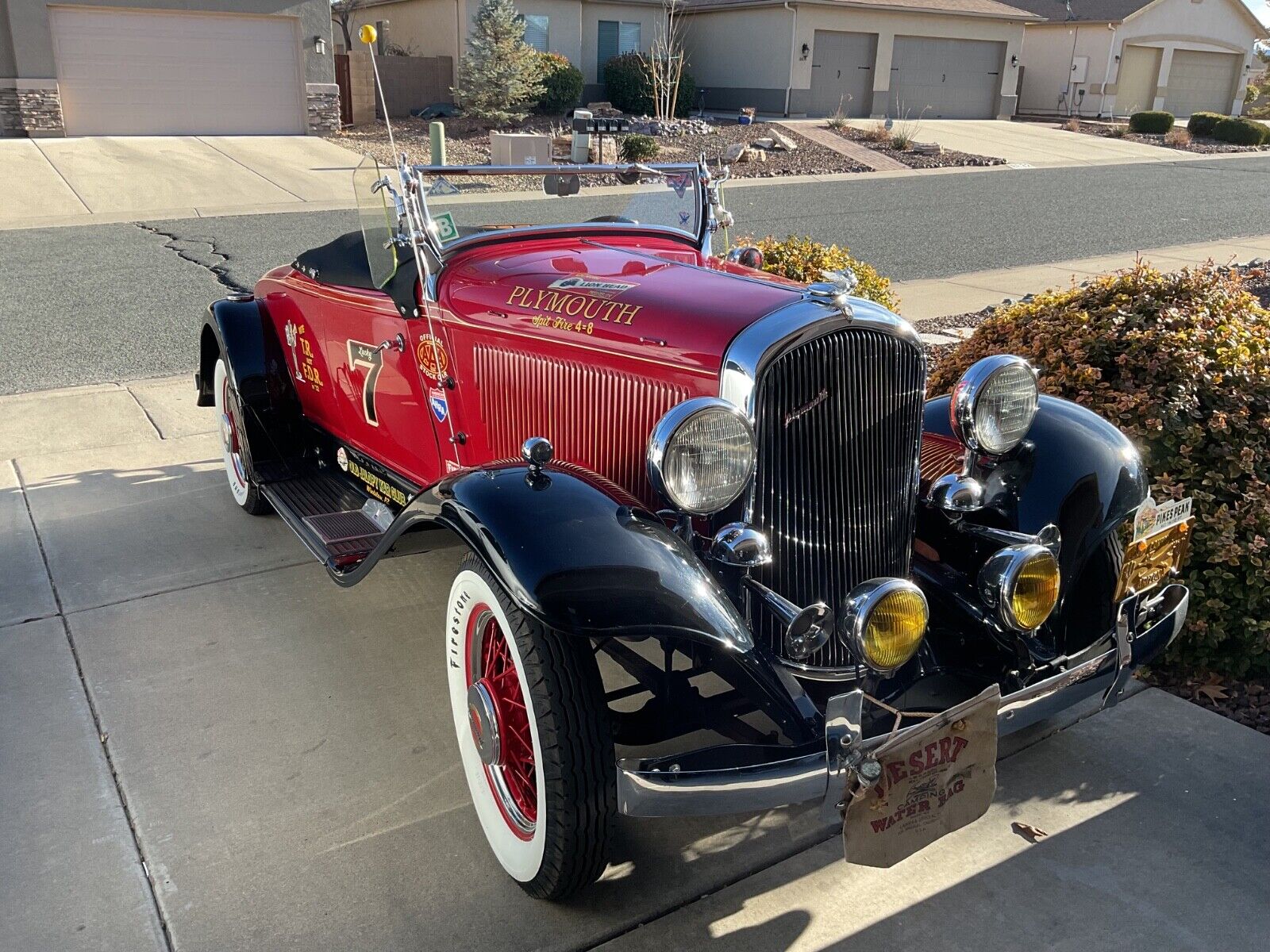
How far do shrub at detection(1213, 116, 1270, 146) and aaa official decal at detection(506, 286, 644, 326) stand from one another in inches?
1183

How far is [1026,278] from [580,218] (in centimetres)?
439

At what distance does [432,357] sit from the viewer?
345 centimetres

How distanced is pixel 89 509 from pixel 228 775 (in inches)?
89.6

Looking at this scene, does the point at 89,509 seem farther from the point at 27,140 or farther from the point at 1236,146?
the point at 1236,146

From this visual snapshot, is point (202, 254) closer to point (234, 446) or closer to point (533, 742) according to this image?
point (234, 446)

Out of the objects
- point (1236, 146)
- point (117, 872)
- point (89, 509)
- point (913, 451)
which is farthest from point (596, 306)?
point (1236, 146)

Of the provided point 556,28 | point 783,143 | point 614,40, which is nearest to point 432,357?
point 783,143

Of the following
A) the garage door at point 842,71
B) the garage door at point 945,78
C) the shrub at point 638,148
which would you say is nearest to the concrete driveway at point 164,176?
the shrub at point 638,148

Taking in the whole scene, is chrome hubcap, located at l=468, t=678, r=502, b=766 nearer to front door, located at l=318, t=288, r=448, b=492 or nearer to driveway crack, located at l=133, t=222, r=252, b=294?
front door, located at l=318, t=288, r=448, b=492

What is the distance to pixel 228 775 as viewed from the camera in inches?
111

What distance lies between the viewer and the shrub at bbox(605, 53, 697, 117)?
24625 millimetres

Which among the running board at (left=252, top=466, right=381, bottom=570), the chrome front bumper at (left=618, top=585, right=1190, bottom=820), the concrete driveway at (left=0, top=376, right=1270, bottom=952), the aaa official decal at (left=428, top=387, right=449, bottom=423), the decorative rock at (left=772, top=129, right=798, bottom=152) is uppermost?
the decorative rock at (left=772, top=129, right=798, bottom=152)

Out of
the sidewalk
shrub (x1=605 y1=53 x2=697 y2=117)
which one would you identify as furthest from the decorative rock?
the sidewalk

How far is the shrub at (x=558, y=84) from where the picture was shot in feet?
76.7
